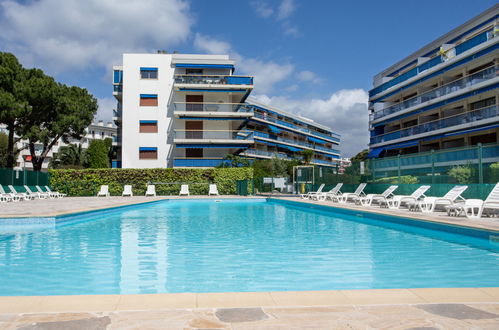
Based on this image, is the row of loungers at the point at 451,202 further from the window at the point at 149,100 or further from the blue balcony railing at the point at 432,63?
the window at the point at 149,100

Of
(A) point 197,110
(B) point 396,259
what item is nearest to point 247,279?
(B) point 396,259

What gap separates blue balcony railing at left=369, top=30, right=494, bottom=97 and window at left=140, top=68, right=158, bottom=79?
23.4 metres

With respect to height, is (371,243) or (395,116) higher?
(395,116)

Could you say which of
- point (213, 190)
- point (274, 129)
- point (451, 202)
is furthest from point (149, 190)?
point (274, 129)

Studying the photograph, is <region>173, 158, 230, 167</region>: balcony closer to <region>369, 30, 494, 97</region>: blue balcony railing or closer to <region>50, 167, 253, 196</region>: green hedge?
<region>50, 167, 253, 196</region>: green hedge

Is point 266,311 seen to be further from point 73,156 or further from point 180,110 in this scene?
point 73,156

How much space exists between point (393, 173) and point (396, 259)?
40.4 feet

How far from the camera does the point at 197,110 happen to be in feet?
115

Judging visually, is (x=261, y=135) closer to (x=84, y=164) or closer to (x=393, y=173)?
(x=84, y=164)

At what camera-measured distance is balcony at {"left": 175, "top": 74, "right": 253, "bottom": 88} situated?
112 feet

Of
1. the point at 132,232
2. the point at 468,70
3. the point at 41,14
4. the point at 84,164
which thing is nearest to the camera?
the point at 132,232

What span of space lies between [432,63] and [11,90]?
33609mm

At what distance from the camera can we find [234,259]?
6.11 meters

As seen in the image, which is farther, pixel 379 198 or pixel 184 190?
pixel 184 190
